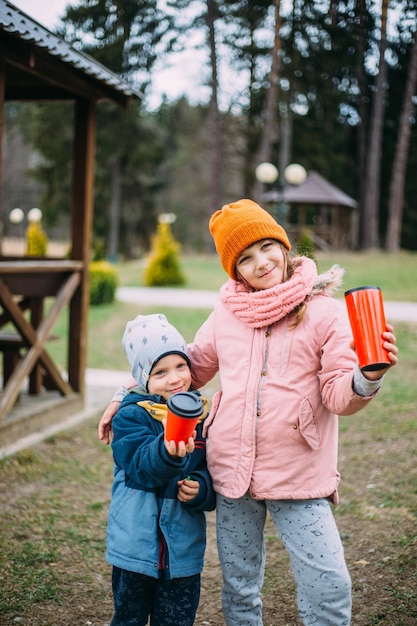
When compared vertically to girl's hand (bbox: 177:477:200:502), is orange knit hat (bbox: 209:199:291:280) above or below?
above

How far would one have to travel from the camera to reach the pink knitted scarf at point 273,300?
81.3 inches

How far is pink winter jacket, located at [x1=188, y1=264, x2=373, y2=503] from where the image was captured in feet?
6.73

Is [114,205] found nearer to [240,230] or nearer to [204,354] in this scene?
[204,354]

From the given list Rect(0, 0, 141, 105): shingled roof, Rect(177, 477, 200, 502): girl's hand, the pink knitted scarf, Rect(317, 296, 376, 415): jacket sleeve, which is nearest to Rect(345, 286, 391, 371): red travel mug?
Rect(317, 296, 376, 415): jacket sleeve

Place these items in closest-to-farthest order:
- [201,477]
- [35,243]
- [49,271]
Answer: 1. [201,477]
2. [49,271]
3. [35,243]

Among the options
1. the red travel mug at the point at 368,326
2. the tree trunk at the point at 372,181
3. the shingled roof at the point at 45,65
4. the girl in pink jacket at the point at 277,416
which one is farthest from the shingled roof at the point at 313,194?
the red travel mug at the point at 368,326

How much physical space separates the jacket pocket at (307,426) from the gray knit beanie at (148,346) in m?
0.43

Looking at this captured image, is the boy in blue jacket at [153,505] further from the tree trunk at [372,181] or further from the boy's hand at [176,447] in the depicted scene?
the tree trunk at [372,181]

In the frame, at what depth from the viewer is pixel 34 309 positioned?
625cm

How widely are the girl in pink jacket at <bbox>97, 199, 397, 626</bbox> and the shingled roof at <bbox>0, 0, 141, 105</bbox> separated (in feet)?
8.94

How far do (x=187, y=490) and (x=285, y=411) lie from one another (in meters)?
0.40

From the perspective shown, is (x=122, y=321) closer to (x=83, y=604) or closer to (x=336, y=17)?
(x=336, y=17)

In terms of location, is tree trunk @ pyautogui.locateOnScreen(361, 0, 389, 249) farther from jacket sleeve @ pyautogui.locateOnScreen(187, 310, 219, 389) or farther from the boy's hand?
the boy's hand

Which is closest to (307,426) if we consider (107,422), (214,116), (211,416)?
(211,416)
